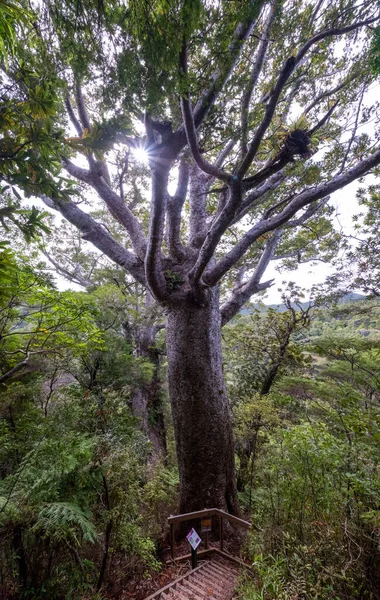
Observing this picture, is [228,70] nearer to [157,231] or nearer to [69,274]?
[157,231]

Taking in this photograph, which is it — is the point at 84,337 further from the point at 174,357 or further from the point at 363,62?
the point at 363,62

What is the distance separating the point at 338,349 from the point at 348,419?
285 cm

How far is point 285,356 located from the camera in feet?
23.6

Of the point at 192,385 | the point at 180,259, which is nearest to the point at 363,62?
the point at 180,259

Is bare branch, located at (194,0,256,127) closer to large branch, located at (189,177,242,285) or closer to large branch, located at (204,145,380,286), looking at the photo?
large branch, located at (189,177,242,285)

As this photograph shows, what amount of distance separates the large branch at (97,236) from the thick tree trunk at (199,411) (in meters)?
1.09

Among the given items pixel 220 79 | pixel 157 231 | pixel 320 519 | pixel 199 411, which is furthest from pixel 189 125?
pixel 320 519

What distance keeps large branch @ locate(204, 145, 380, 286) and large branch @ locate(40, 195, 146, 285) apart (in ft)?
4.83

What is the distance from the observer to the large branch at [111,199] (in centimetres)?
Answer: 416

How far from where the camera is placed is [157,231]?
9.86 ft

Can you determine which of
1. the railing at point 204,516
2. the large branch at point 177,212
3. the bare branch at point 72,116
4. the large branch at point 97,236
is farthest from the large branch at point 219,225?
the railing at point 204,516

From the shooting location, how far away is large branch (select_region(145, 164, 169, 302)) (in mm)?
2494

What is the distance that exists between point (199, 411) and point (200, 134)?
4.00 meters

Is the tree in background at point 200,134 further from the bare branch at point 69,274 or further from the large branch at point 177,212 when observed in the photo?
the bare branch at point 69,274
